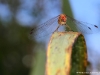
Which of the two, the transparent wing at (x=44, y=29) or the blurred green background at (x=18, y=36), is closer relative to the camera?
the transparent wing at (x=44, y=29)

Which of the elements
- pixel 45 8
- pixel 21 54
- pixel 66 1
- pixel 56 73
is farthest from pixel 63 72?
pixel 21 54

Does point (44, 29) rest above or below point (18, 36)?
below

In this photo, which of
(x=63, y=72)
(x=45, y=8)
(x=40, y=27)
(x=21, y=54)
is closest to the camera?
(x=63, y=72)

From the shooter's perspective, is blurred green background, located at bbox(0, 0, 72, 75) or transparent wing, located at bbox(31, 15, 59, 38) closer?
transparent wing, located at bbox(31, 15, 59, 38)

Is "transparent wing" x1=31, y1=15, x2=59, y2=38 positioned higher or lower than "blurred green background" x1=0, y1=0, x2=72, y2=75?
lower

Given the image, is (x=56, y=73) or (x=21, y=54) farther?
(x=21, y=54)

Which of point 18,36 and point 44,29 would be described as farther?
point 18,36

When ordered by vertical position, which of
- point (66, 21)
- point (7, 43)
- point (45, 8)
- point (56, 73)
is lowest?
point (56, 73)

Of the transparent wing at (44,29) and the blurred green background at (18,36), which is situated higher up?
the blurred green background at (18,36)

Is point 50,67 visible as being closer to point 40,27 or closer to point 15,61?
point 40,27

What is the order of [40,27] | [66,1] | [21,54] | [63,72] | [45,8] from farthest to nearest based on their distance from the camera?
1. [21,54]
2. [45,8]
3. [40,27]
4. [66,1]
5. [63,72]

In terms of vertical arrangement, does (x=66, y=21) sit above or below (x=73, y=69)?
above
